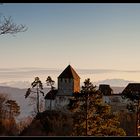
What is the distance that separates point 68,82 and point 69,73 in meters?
1.78

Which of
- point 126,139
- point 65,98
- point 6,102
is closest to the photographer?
point 126,139

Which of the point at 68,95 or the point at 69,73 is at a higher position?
the point at 69,73

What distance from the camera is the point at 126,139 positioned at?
169cm

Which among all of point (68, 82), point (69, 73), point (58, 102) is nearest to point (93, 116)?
point (58, 102)

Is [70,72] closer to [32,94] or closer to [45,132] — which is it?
[32,94]

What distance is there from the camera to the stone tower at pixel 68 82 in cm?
6469

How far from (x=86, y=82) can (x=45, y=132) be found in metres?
11.6

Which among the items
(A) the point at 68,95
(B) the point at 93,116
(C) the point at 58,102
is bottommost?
(B) the point at 93,116

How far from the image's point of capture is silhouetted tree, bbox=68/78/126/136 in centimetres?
2806

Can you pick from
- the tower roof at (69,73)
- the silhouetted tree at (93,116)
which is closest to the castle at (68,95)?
the tower roof at (69,73)

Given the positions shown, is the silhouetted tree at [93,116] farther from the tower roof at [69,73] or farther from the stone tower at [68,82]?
the tower roof at [69,73]

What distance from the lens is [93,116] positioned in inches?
1126

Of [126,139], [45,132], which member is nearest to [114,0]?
[126,139]

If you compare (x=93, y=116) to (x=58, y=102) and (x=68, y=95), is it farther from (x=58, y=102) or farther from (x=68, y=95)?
(x=68, y=95)
